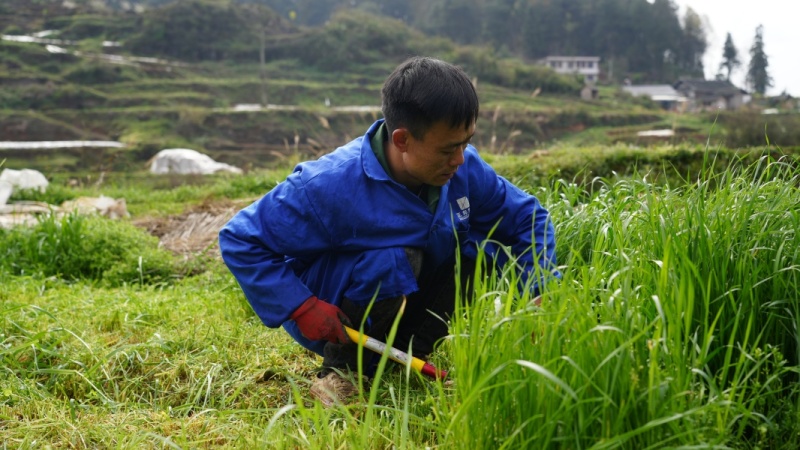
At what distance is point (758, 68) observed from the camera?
44.2 m

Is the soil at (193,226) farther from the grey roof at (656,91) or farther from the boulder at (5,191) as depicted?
the grey roof at (656,91)

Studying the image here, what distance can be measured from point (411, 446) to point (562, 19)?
2182 inches

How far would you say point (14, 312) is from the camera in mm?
3219

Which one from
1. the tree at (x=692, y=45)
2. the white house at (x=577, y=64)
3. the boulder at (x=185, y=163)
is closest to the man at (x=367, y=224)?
the boulder at (x=185, y=163)

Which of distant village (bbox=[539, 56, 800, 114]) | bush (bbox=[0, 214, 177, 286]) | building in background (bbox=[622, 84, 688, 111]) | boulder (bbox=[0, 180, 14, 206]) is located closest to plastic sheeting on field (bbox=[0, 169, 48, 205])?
boulder (bbox=[0, 180, 14, 206])

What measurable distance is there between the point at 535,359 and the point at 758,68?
47832 millimetres

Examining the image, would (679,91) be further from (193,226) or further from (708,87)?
(193,226)

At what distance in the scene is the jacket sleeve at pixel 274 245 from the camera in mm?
2223

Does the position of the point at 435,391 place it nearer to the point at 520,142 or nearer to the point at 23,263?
the point at 23,263

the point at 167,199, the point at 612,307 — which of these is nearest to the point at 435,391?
the point at 612,307

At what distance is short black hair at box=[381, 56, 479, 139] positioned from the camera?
7.09 ft

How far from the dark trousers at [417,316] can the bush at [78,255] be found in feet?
7.96

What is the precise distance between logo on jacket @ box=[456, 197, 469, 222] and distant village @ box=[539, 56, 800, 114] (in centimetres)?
3433

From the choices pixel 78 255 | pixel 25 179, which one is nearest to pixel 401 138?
pixel 78 255
